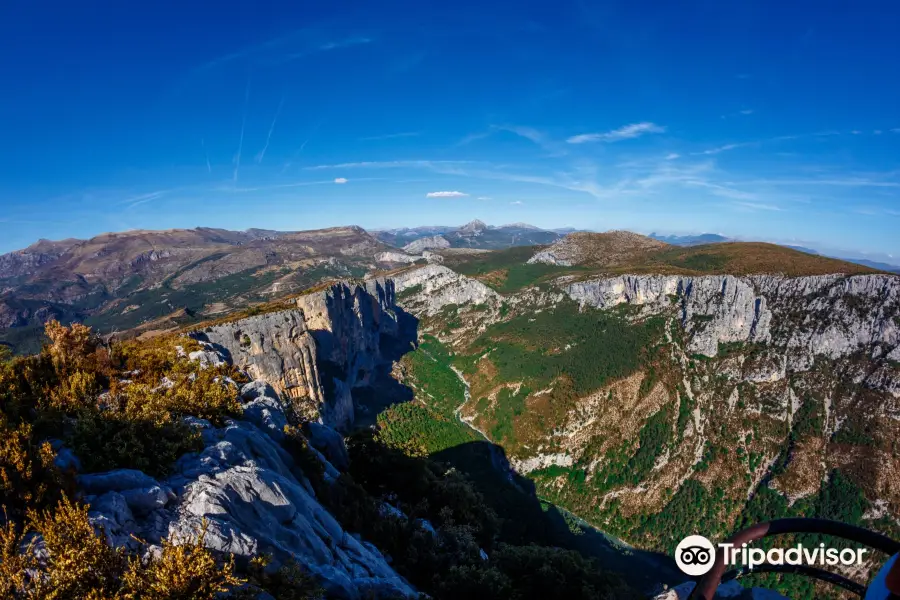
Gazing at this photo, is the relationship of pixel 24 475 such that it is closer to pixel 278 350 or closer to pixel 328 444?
pixel 328 444

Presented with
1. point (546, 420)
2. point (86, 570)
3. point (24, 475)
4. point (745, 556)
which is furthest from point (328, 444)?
point (546, 420)

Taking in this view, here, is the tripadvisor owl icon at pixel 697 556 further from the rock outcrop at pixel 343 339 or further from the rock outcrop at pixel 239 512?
the rock outcrop at pixel 343 339

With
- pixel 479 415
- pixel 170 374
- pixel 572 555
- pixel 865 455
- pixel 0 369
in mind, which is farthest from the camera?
pixel 479 415

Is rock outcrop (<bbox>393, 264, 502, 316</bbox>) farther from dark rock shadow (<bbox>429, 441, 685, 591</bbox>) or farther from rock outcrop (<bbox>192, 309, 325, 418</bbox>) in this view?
rock outcrop (<bbox>192, 309, 325, 418</bbox>)

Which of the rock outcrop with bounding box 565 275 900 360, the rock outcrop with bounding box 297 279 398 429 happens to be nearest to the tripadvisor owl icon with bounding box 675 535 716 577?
the rock outcrop with bounding box 297 279 398 429

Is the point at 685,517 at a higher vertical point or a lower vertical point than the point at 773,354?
lower

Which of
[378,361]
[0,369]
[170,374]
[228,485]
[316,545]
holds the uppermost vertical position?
[0,369]

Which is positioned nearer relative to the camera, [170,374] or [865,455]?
[170,374]

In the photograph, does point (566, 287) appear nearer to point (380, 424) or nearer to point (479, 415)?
point (479, 415)

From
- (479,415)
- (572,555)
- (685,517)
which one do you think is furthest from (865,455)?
(572,555)

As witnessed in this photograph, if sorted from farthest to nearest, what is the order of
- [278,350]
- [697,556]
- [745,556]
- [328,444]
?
1. [278,350]
2. [328,444]
3. [745,556]
4. [697,556]
